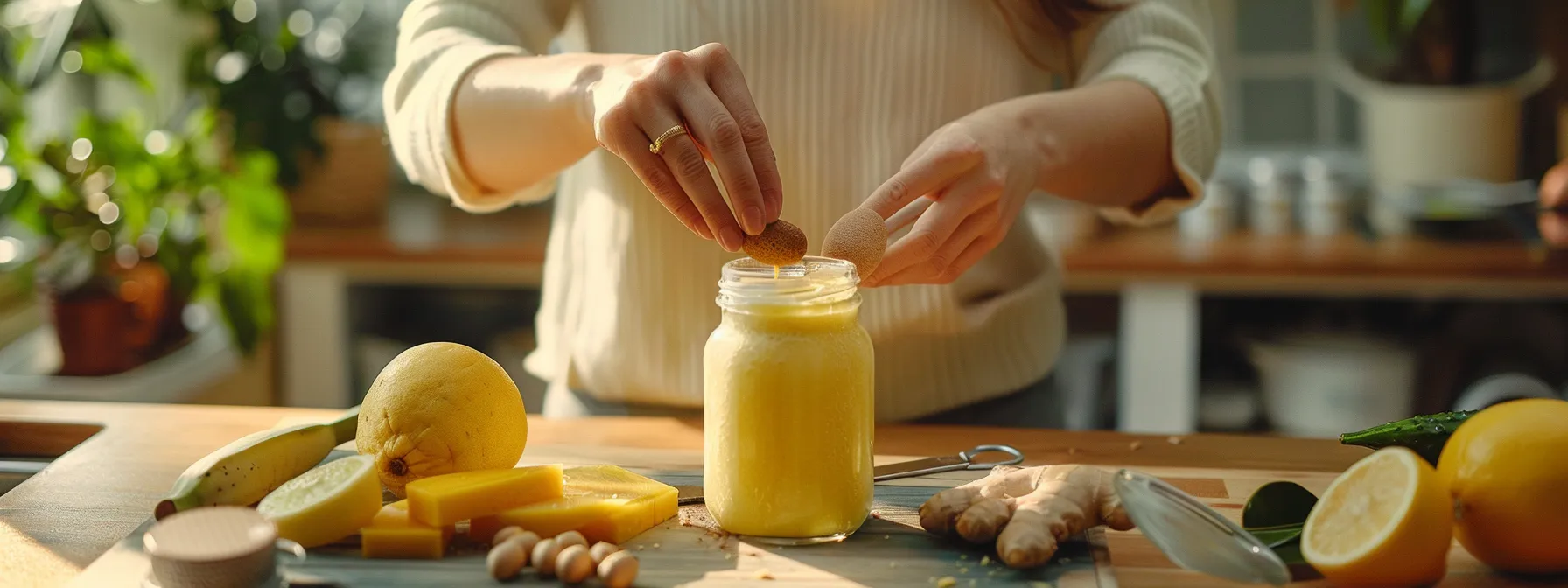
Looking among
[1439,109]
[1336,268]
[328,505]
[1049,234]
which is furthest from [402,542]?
[1439,109]

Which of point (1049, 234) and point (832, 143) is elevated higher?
point (832, 143)

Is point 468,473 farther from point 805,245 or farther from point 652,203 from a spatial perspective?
point 652,203

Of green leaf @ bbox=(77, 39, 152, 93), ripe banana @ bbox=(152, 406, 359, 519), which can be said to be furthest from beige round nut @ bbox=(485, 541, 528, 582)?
green leaf @ bbox=(77, 39, 152, 93)

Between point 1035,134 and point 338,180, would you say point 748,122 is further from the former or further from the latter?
point 338,180

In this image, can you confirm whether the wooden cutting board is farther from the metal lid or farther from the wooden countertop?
the wooden countertop

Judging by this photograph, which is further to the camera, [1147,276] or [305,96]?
[305,96]

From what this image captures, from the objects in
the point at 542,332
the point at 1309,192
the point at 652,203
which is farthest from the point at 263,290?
the point at 1309,192
